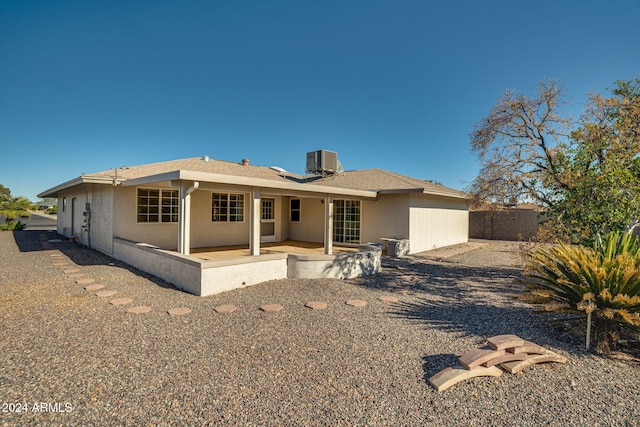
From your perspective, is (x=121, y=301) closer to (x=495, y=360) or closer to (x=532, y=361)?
→ (x=495, y=360)

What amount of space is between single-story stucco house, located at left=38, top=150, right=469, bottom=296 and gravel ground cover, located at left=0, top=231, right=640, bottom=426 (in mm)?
1272

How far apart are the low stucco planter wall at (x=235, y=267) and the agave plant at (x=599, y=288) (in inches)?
172

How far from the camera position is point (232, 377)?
121 inches

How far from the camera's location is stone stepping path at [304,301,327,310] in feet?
17.9

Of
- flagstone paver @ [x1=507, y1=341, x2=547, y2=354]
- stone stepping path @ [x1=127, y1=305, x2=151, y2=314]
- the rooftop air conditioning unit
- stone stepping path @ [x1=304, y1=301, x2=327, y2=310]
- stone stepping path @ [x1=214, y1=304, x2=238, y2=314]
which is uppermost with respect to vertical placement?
the rooftop air conditioning unit

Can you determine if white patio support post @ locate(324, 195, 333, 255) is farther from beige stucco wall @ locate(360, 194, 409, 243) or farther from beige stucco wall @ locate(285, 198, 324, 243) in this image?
beige stucco wall @ locate(360, 194, 409, 243)

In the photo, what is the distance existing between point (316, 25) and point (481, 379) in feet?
43.4

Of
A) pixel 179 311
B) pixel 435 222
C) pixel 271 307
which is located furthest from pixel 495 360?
pixel 435 222

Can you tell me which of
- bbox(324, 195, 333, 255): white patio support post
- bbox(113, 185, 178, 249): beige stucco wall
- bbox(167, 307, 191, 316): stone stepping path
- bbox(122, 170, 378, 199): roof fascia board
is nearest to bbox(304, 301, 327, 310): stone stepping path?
bbox(167, 307, 191, 316): stone stepping path

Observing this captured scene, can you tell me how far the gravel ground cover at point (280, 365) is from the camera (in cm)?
252

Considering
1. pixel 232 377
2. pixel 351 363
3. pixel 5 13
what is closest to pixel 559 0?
pixel 351 363

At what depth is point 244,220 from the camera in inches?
463

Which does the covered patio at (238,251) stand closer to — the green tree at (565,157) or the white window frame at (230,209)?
the white window frame at (230,209)

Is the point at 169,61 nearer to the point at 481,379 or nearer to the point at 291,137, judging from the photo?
the point at 291,137
